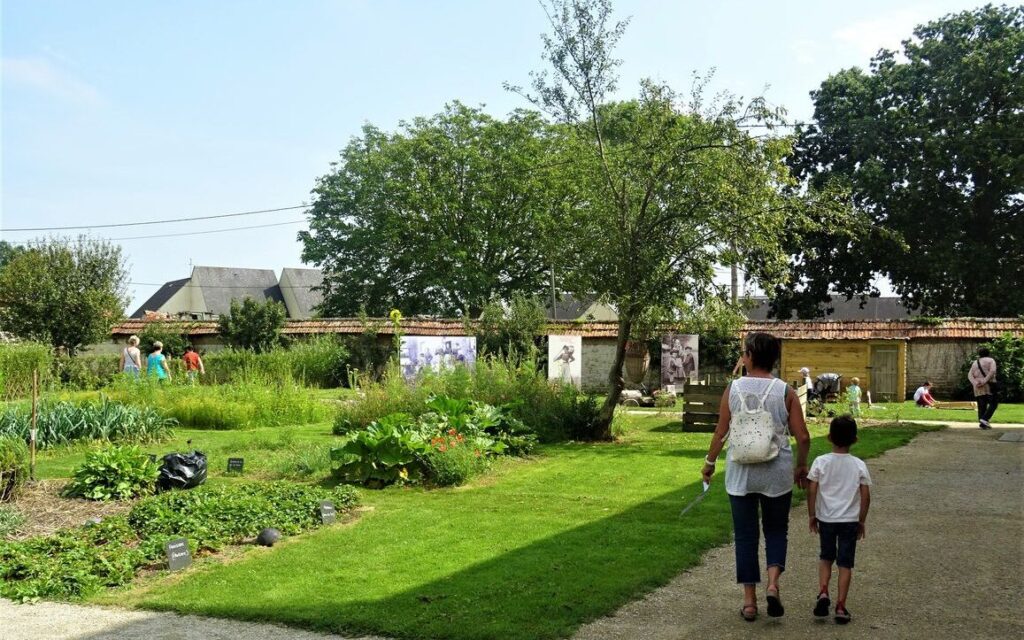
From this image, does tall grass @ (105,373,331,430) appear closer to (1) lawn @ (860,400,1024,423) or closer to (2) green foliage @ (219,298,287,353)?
(1) lawn @ (860,400,1024,423)

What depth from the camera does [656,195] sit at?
15.5m

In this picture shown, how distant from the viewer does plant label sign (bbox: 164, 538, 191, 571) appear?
7.23 meters

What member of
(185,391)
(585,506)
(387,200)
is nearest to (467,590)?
(585,506)

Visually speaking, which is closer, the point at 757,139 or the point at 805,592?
the point at 805,592

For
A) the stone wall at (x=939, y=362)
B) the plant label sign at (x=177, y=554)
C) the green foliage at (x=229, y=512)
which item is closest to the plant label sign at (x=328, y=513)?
the green foliage at (x=229, y=512)

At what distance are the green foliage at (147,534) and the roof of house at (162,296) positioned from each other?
6799 centimetres

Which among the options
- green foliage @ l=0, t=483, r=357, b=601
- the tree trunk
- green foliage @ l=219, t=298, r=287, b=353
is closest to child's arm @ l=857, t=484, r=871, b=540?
green foliage @ l=0, t=483, r=357, b=601

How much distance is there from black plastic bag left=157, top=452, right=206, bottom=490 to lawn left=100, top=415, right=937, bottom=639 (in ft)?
6.88

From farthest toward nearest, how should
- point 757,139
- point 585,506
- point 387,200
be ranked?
1. point 387,200
2. point 757,139
3. point 585,506

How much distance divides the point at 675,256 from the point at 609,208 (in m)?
1.36

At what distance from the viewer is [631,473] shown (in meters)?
12.0

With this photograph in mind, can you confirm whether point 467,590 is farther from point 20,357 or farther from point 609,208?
point 20,357

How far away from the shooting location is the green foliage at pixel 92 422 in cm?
1410

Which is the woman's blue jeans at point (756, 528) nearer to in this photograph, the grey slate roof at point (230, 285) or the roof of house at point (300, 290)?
the grey slate roof at point (230, 285)
